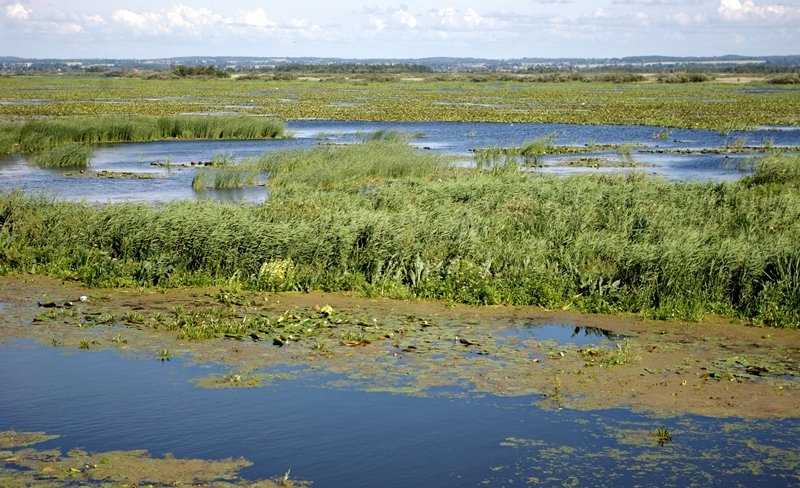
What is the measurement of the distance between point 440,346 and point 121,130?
3420 centimetres

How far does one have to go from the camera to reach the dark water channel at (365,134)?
93.0 ft

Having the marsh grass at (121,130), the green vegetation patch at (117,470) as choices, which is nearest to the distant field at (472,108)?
the marsh grass at (121,130)

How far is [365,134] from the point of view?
42312 millimetres

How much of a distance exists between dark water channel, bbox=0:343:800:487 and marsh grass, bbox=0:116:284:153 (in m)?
29.9

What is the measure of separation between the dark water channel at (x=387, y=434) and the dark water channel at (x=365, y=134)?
467 inches

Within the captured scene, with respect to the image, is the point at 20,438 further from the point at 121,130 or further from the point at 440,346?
the point at 121,130

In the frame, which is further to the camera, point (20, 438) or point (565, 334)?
point (565, 334)

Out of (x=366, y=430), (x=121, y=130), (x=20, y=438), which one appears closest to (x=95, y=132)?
(x=121, y=130)

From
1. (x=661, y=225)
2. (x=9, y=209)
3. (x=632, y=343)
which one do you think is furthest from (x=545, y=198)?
(x=9, y=209)

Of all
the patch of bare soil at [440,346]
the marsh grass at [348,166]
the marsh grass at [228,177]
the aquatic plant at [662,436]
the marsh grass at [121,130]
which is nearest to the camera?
the aquatic plant at [662,436]

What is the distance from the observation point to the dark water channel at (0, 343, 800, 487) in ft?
29.3

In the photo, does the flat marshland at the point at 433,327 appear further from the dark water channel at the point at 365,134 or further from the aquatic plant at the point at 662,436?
the dark water channel at the point at 365,134

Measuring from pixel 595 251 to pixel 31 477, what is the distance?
10.0 meters

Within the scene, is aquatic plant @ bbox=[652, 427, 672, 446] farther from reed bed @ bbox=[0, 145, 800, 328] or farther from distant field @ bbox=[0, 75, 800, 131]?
distant field @ bbox=[0, 75, 800, 131]
